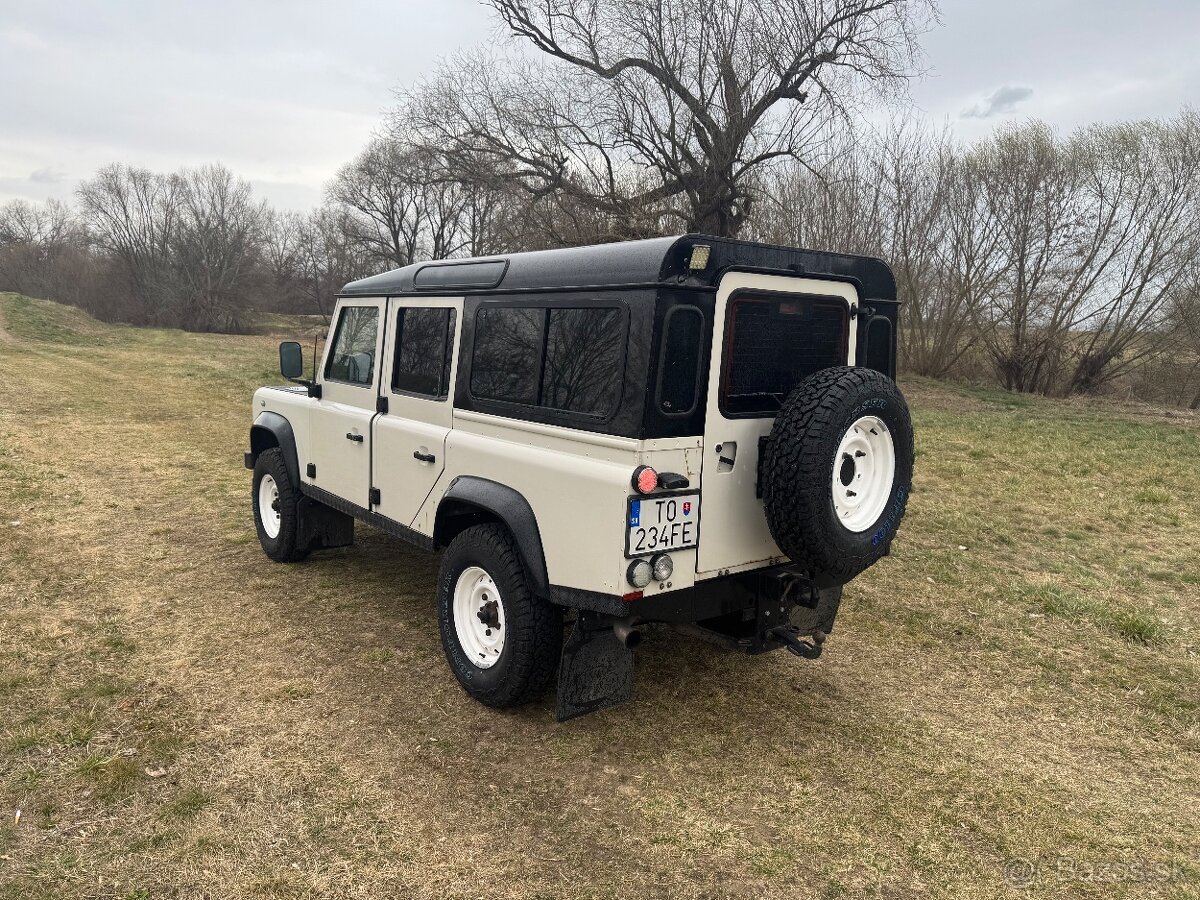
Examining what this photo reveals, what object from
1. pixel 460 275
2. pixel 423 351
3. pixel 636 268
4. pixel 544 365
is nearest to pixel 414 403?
pixel 423 351

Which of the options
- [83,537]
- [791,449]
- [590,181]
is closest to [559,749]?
[791,449]

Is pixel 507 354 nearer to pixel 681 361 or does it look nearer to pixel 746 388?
pixel 681 361

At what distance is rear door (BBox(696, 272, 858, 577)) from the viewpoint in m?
3.37

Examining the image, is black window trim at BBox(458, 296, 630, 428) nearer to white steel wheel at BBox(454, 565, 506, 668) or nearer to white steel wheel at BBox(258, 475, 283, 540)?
white steel wheel at BBox(454, 565, 506, 668)

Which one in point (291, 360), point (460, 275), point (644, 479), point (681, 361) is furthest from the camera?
point (291, 360)

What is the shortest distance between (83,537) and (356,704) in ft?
13.3

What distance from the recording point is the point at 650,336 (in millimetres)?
3137

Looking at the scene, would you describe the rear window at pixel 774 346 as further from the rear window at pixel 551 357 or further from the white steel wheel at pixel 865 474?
the rear window at pixel 551 357

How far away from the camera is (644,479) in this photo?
10.2 ft

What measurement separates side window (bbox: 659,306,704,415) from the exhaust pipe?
94 centimetres

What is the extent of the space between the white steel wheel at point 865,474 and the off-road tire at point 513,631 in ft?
4.66

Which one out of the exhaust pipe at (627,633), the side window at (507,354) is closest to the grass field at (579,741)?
the exhaust pipe at (627,633)

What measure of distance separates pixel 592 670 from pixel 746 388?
145cm

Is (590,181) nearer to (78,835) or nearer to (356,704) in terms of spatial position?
(356,704)
